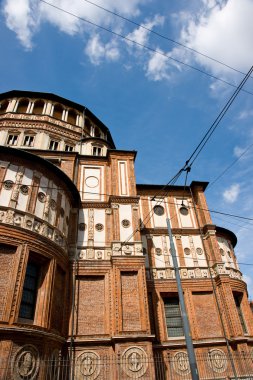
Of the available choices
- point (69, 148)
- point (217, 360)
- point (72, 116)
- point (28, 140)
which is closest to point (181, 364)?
point (217, 360)

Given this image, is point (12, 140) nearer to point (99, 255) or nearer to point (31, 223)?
point (31, 223)

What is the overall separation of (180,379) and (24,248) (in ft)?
35.0

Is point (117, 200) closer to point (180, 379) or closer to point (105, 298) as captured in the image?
point (105, 298)

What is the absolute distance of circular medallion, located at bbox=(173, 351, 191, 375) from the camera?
1488 cm

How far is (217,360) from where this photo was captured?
50.8ft

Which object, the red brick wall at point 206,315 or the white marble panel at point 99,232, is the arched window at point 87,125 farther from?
the red brick wall at point 206,315

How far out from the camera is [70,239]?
54.4 ft

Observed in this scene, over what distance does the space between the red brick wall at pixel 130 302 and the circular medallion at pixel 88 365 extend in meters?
1.96

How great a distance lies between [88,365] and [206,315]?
25.6ft

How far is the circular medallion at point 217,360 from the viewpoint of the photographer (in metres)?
15.3

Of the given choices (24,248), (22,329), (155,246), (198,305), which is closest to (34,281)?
(24,248)

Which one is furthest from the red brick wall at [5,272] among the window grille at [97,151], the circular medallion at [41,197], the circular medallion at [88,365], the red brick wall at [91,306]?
the window grille at [97,151]

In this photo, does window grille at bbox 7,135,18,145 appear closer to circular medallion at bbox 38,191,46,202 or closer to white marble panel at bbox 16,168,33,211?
white marble panel at bbox 16,168,33,211

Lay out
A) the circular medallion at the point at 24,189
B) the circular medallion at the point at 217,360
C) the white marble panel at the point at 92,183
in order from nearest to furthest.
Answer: the circular medallion at the point at 24,189 < the circular medallion at the point at 217,360 < the white marble panel at the point at 92,183
